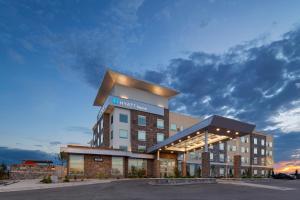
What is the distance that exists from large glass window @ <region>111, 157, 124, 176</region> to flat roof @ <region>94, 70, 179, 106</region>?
13.3 meters

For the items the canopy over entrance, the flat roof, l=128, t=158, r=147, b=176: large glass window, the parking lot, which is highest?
the flat roof

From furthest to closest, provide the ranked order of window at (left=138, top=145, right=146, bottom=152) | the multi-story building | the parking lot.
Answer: window at (left=138, top=145, right=146, bottom=152) < the multi-story building < the parking lot

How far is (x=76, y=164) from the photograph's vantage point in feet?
131

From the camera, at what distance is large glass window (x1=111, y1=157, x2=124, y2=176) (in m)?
43.4

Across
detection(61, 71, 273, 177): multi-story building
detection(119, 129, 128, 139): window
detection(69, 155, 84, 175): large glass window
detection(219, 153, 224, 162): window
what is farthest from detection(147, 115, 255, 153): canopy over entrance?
detection(219, 153, 224, 162): window

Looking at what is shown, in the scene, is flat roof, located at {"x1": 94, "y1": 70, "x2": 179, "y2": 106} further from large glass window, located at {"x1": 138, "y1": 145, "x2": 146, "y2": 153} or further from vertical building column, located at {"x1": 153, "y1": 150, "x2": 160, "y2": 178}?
vertical building column, located at {"x1": 153, "y1": 150, "x2": 160, "y2": 178}

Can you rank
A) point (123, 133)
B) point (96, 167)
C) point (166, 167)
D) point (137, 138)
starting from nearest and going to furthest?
point (96, 167), point (123, 133), point (166, 167), point (137, 138)

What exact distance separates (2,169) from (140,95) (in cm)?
2474

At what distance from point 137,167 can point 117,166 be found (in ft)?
14.6

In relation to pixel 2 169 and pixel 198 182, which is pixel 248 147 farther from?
pixel 2 169

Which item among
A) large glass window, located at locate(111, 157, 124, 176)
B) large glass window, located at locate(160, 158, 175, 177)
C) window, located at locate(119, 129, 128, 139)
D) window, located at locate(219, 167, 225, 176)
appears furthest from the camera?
window, located at locate(219, 167, 225, 176)

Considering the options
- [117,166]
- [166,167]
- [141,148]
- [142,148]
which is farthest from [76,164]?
[166,167]

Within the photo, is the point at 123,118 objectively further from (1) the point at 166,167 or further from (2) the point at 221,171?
(2) the point at 221,171

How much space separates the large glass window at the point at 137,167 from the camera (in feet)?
151
